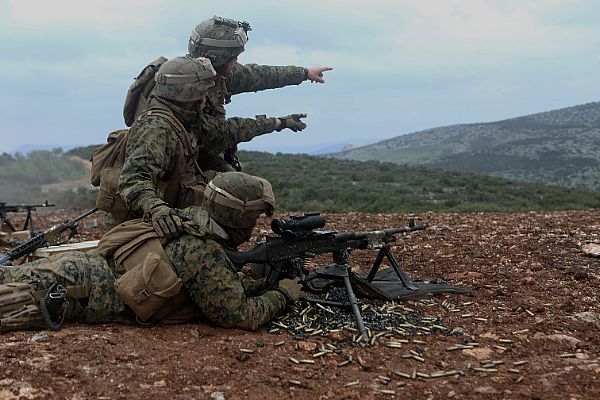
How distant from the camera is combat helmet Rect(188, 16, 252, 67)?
6.24 meters

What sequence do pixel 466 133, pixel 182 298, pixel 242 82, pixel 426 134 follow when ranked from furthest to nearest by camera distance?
1. pixel 426 134
2. pixel 466 133
3. pixel 242 82
4. pixel 182 298

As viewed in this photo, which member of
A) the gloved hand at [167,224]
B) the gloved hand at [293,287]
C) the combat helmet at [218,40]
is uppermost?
the combat helmet at [218,40]

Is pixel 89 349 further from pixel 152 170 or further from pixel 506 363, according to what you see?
pixel 506 363

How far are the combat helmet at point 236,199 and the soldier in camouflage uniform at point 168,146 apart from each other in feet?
0.99

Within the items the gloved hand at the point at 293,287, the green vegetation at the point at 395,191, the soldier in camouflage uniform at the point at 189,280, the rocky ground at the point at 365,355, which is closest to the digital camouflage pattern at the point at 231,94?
the soldier in camouflage uniform at the point at 189,280

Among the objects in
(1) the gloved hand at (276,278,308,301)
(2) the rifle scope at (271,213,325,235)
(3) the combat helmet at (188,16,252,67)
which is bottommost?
(1) the gloved hand at (276,278,308,301)

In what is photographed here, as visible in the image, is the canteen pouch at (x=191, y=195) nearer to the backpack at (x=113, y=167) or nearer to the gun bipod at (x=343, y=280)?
the backpack at (x=113, y=167)

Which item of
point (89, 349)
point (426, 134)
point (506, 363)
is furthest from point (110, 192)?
point (426, 134)

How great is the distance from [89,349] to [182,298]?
2.76ft

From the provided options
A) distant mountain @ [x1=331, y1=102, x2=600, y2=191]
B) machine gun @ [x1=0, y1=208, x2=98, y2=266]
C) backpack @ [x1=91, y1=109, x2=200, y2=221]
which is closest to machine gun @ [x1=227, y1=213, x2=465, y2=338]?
backpack @ [x1=91, y1=109, x2=200, y2=221]

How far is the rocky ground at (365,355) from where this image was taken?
3.52 metres

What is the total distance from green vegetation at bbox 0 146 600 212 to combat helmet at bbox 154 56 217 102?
10.1 m

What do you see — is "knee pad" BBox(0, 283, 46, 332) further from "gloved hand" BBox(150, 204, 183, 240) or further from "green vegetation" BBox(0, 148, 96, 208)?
"green vegetation" BBox(0, 148, 96, 208)

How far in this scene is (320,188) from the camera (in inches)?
811
